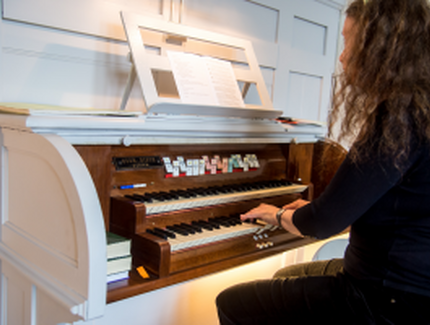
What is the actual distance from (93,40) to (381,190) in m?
1.51

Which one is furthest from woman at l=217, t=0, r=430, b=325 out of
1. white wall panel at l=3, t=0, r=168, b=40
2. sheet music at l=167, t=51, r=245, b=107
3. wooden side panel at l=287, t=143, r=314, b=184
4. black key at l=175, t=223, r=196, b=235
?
white wall panel at l=3, t=0, r=168, b=40

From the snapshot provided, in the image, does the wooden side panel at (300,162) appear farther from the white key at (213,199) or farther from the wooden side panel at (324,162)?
the white key at (213,199)

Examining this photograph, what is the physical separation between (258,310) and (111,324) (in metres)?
0.80

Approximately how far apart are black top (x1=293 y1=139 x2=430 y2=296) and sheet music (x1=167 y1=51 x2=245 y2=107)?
77 cm

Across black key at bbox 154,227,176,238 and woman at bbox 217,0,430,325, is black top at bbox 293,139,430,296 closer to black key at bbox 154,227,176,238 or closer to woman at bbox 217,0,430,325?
woman at bbox 217,0,430,325

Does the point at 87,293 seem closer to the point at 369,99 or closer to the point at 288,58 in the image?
the point at 369,99

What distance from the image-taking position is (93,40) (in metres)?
1.92

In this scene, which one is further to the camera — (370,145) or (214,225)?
(214,225)

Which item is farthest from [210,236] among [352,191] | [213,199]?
[352,191]

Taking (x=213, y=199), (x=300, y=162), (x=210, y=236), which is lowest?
(x=210, y=236)

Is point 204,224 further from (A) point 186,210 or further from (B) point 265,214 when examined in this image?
(B) point 265,214

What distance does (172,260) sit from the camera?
4.67ft

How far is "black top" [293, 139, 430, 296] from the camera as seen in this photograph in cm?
108

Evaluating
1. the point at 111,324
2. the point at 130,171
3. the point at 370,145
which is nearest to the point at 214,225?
the point at 130,171
